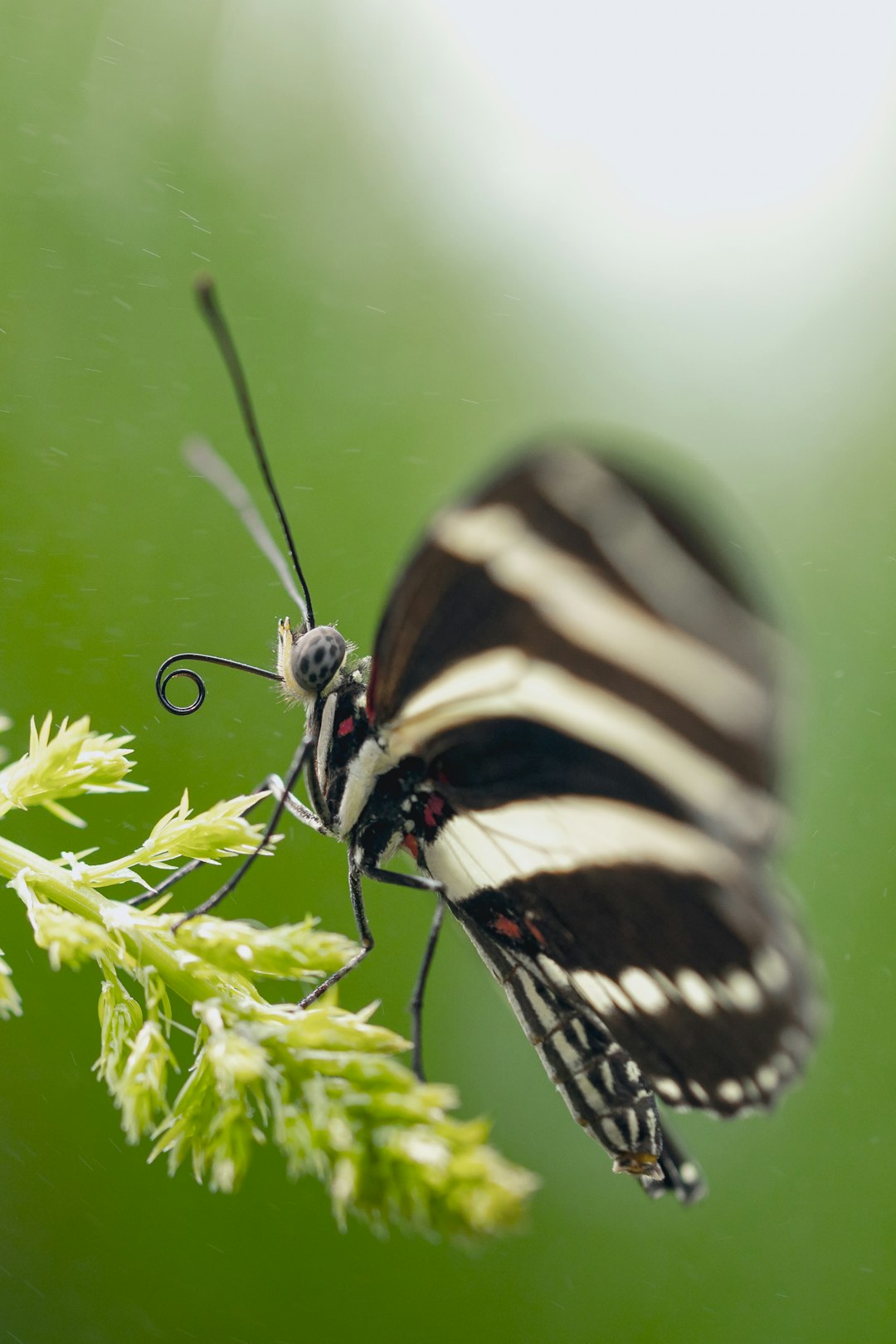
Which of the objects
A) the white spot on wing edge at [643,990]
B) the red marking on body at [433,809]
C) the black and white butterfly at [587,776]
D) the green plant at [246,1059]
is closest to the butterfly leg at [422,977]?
the black and white butterfly at [587,776]

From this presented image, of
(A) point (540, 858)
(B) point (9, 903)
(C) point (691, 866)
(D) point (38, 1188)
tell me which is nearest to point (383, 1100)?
(C) point (691, 866)

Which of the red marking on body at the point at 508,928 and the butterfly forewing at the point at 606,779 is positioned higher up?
the butterfly forewing at the point at 606,779

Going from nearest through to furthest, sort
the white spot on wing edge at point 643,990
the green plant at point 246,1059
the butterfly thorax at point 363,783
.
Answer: the green plant at point 246,1059, the white spot on wing edge at point 643,990, the butterfly thorax at point 363,783

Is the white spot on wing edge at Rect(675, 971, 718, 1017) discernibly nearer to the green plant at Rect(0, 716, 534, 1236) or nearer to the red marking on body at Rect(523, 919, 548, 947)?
the red marking on body at Rect(523, 919, 548, 947)

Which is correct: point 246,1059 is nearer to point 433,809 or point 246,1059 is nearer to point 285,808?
point 285,808

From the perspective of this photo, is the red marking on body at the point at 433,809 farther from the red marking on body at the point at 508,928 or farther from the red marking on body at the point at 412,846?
the red marking on body at the point at 508,928

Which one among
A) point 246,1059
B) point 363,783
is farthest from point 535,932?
point 246,1059

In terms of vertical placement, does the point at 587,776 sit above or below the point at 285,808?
above
